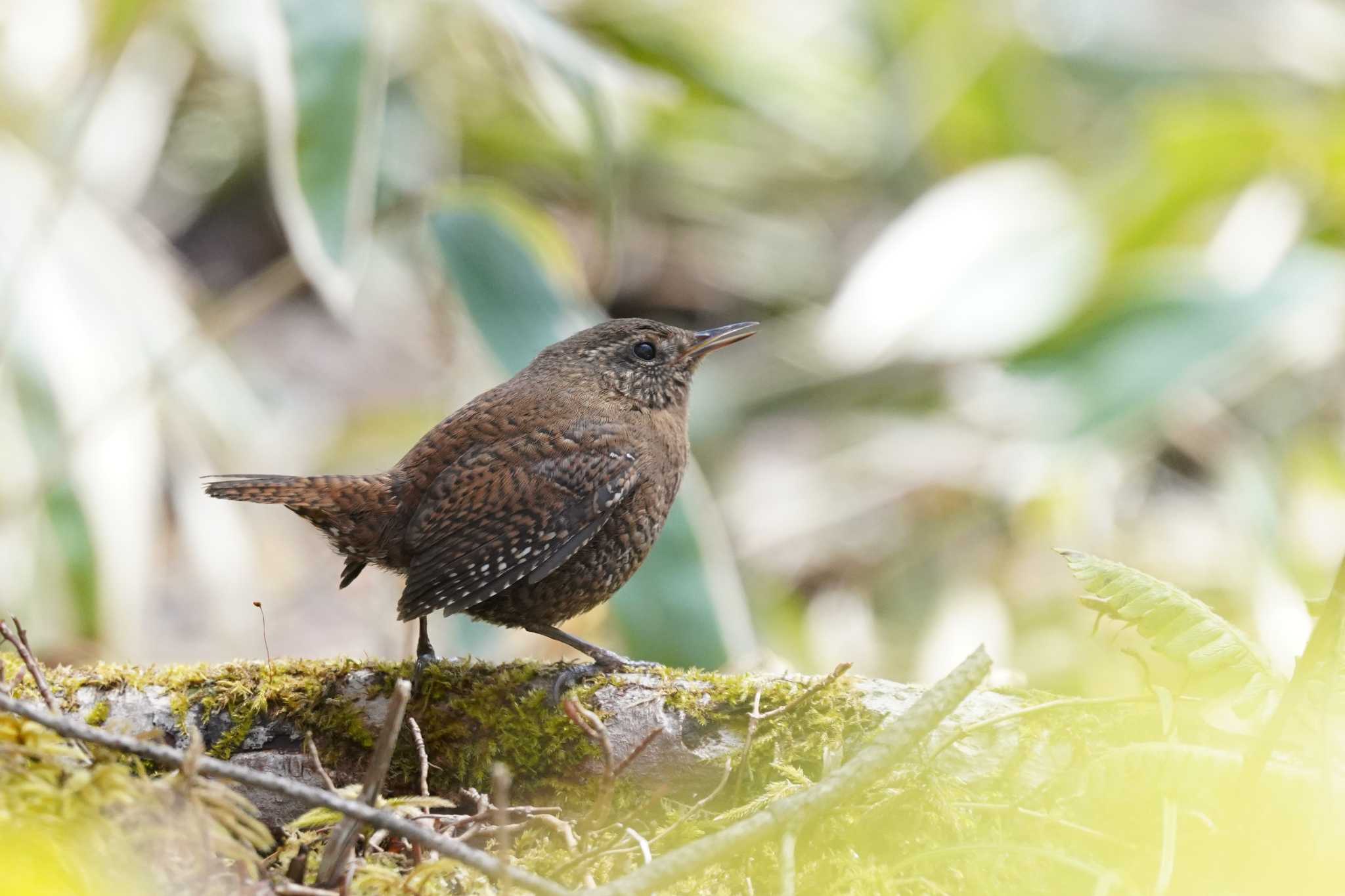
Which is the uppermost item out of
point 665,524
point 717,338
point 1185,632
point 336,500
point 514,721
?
point 717,338

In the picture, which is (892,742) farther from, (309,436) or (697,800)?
(309,436)

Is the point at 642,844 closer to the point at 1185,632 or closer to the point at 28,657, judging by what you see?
the point at 1185,632

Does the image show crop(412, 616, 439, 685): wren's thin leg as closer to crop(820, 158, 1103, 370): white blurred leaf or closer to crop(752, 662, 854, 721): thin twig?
crop(752, 662, 854, 721): thin twig

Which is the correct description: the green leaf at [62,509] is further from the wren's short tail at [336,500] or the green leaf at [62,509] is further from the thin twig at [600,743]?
the thin twig at [600,743]

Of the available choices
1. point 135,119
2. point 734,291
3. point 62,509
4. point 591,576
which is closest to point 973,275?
point 734,291

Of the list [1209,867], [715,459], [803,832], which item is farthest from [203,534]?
[1209,867]
